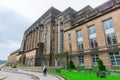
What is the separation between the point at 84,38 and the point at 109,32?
6296 mm

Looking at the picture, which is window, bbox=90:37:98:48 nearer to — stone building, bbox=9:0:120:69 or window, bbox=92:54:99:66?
stone building, bbox=9:0:120:69

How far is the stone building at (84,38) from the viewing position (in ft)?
65.4

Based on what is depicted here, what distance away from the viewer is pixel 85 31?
1019 inches

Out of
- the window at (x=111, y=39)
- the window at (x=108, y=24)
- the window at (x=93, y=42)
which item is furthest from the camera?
the window at (x=93, y=42)

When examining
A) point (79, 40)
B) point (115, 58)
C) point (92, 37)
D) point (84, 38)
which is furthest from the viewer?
point (79, 40)

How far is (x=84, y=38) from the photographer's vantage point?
25.7m

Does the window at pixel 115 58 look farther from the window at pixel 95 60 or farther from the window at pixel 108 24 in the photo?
the window at pixel 108 24

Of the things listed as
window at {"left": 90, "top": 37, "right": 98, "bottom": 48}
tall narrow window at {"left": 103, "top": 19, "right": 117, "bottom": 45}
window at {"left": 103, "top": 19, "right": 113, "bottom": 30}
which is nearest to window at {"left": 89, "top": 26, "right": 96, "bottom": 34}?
window at {"left": 90, "top": 37, "right": 98, "bottom": 48}

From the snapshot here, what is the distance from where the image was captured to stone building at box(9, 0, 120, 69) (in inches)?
784

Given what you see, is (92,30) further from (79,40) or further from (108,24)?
(79,40)

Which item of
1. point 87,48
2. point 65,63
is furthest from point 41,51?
point 87,48

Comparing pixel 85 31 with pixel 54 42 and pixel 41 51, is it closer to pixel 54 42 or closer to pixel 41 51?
pixel 54 42

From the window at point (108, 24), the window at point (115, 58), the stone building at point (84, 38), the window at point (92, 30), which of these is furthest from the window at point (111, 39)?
the window at point (92, 30)

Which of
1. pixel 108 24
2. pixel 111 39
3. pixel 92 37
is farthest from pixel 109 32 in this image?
pixel 92 37
